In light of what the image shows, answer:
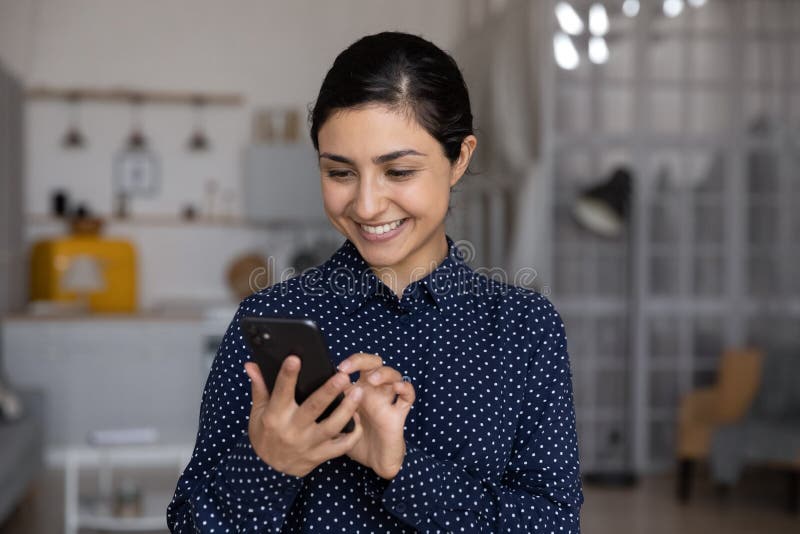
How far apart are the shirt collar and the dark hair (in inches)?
6.5

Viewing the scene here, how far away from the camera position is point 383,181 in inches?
46.3

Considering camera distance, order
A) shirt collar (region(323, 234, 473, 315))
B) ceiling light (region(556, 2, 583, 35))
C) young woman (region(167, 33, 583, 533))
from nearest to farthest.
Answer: young woman (region(167, 33, 583, 533)), shirt collar (region(323, 234, 473, 315)), ceiling light (region(556, 2, 583, 35))

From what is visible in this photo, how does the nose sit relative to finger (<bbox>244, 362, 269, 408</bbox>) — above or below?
above

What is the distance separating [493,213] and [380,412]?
18.7 ft

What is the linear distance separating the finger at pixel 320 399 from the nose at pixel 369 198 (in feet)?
0.89

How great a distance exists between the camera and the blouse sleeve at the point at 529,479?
1090mm

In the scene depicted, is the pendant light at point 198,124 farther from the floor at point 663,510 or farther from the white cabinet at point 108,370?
the floor at point 663,510

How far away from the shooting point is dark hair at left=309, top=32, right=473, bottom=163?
3.79 ft

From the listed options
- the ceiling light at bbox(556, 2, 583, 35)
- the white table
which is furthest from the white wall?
the white table

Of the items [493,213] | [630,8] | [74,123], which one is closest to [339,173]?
[493,213]

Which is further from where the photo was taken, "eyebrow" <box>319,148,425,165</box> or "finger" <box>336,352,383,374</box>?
"eyebrow" <box>319,148,425,165</box>

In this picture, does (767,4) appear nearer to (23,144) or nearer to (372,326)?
(23,144)

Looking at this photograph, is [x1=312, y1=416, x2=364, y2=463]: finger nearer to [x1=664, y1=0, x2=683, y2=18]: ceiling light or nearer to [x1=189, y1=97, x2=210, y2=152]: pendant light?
[x1=664, y1=0, x2=683, y2=18]: ceiling light

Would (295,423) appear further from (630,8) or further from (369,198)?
(630,8)
